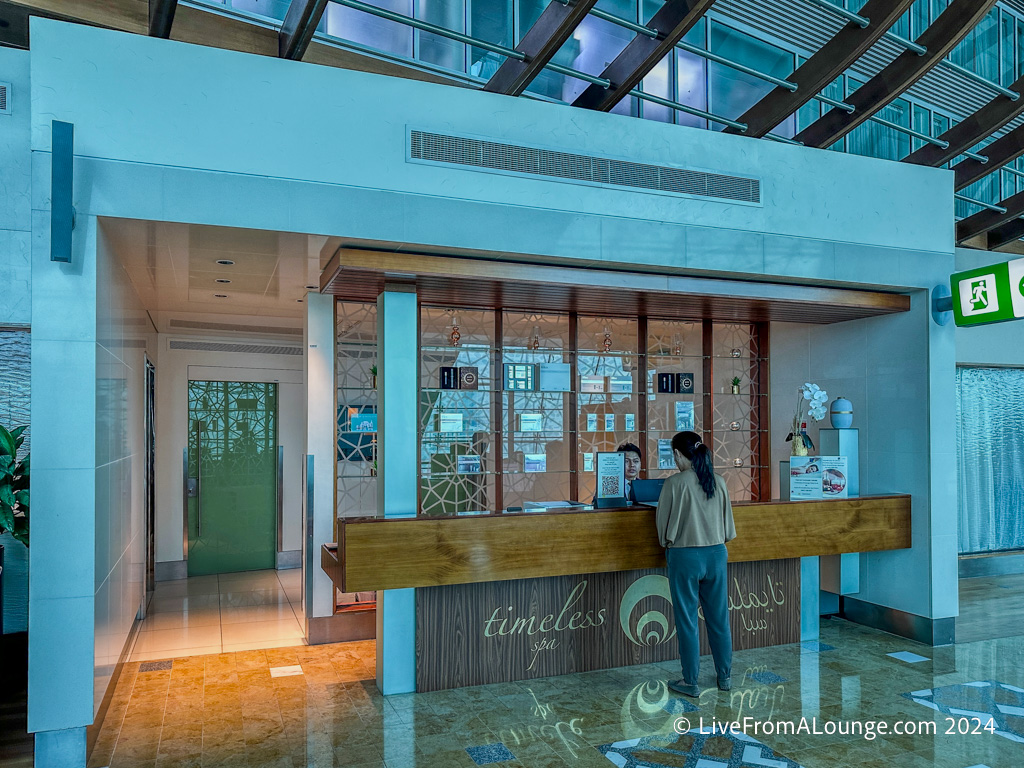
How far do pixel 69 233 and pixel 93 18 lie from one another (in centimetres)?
250

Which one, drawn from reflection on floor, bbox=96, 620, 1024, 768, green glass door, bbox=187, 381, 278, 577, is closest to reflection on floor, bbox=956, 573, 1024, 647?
reflection on floor, bbox=96, 620, 1024, 768

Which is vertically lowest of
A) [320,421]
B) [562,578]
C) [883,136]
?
[562,578]

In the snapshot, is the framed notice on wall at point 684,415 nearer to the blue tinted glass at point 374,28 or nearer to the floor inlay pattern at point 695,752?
the floor inlay pattern at point 695,752

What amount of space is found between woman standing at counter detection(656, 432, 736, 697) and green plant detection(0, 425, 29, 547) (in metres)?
3.57

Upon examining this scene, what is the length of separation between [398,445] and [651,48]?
10.3ft

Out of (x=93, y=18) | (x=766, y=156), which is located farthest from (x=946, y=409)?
(x=93, y=18)

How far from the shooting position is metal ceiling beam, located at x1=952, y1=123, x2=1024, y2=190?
709cm

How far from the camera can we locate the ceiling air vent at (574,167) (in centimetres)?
453

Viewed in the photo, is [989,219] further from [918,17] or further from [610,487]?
[610,487]

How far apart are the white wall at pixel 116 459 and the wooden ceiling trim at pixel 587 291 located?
1240 millimetres

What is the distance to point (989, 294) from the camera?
539 centimetres

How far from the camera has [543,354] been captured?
6.41 metres

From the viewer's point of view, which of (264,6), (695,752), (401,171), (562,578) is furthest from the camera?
(264,6)

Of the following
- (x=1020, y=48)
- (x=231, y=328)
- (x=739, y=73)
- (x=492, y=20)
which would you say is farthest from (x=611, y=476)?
(x=1020, y=48)
